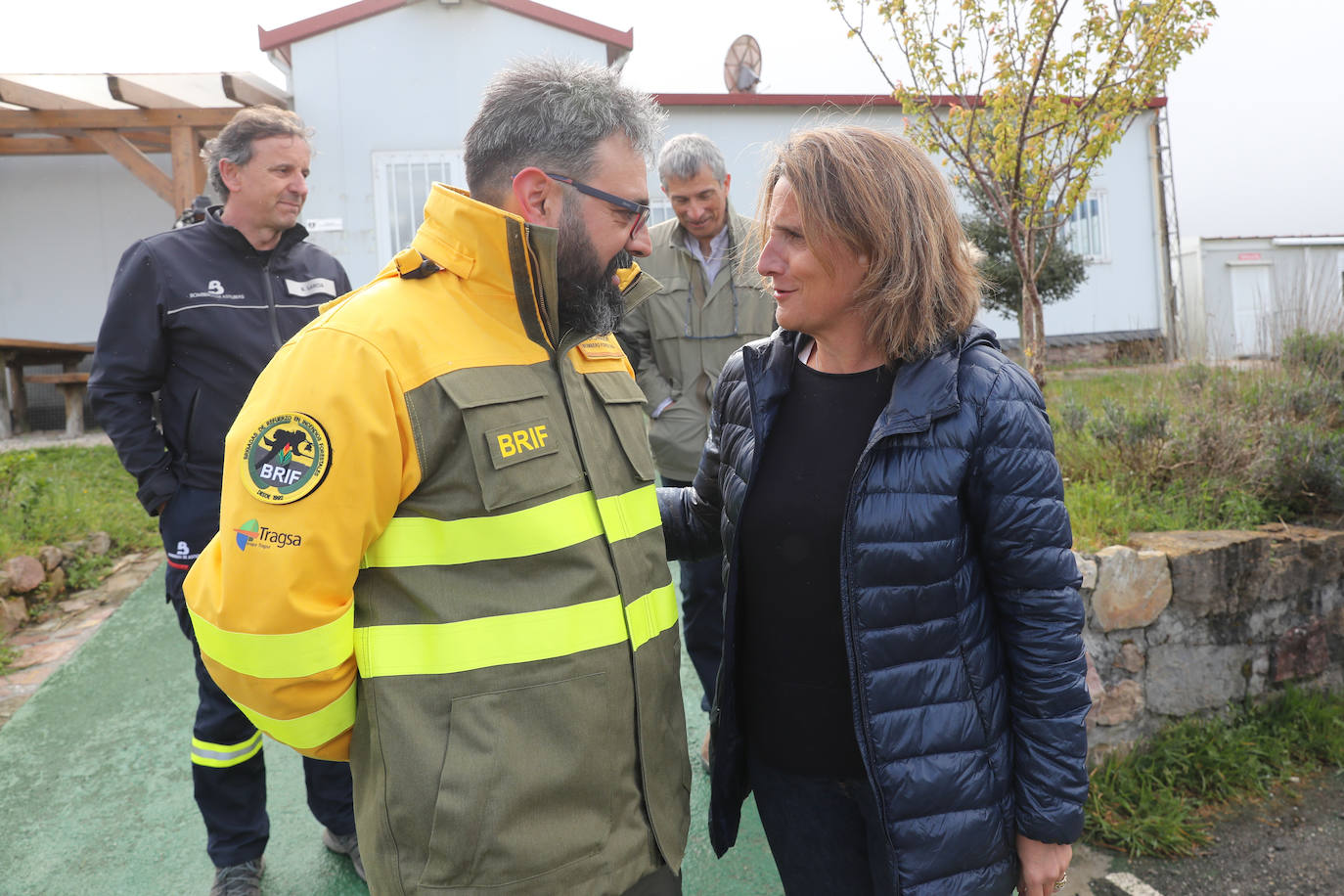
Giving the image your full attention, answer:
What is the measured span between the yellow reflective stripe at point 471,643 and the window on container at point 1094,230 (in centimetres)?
1565

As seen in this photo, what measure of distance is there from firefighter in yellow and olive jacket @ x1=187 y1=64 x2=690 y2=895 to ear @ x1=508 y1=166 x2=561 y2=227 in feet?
0.04

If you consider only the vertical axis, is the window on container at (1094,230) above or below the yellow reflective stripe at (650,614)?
above

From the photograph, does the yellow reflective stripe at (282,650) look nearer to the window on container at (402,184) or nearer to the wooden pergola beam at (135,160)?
the window on container at (402,184)

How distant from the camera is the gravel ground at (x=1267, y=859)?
9.66ft

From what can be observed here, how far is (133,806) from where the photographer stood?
3395mm

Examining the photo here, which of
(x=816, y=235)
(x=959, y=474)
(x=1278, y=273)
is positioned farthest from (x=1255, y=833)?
(x=1278, y=273)

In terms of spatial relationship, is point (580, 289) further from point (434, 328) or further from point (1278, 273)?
point (1278, 273)

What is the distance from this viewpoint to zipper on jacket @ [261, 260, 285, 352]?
2879 mm

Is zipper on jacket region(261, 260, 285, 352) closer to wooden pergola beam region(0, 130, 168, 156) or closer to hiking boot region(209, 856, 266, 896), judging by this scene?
hiking boot region(209, 856, 266, 896)

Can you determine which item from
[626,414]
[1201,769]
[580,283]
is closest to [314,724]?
[626,414]

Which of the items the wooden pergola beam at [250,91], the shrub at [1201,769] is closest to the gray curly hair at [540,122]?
the shrub at [1201,769]

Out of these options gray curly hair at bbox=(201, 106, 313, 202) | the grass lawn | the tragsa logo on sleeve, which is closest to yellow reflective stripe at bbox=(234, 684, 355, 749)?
the tragsa logo on sleeve

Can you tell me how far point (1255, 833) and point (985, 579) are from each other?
240 cm

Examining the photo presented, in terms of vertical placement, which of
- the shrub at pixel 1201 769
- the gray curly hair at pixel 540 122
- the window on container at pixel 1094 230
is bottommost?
the shrub at pixel 1201 769
